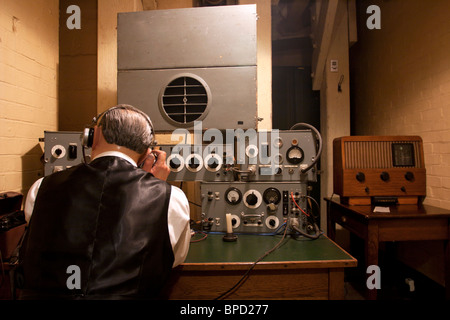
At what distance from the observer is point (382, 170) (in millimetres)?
1764

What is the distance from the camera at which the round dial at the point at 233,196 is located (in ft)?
4.91

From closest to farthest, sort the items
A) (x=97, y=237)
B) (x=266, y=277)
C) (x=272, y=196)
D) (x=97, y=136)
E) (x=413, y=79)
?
1. (x=97, y=237)
2. (x=97, y=136)
3. (x=266, y=277)
4. (x=272, y=196)
5. (x=413, y=79)

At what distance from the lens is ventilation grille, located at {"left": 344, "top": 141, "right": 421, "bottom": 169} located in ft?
5.88

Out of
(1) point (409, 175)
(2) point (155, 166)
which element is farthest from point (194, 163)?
(1) point (409, 175)

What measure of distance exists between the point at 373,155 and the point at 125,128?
1780mm

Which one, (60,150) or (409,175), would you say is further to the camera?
(409,175)

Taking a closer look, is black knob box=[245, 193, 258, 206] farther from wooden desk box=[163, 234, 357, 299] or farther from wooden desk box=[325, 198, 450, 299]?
wooden desk box=[325, 198, 450, 299]

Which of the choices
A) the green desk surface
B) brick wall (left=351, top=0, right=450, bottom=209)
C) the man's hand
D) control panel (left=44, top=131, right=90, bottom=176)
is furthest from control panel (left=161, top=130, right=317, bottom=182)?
brick wall (left=351, top=0, right=450, bottom=209)

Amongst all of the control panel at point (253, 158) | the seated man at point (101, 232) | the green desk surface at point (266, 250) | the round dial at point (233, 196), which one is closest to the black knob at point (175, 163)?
the control panel at point (253, 158)

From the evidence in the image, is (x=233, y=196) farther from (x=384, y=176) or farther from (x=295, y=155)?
(x=384, y=176)

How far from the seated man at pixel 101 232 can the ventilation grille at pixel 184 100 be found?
68 cm

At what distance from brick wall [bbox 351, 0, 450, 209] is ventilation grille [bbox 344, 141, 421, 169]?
34 centimetres
